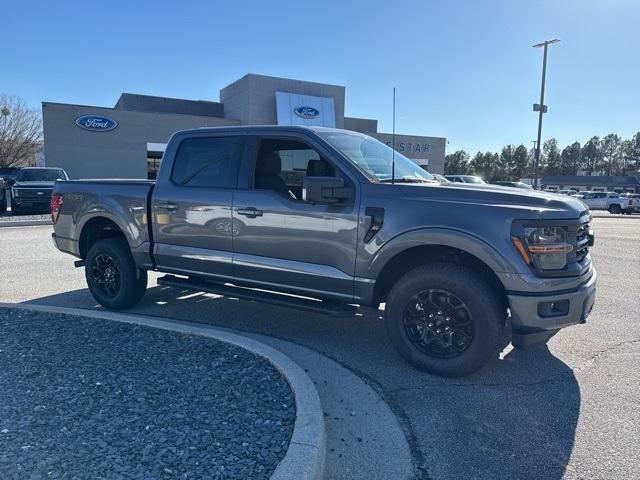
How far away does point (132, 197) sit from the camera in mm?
5449

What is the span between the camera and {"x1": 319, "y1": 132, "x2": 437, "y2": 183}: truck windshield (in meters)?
4.37

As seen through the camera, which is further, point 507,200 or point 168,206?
point 168,206

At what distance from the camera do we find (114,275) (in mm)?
5684

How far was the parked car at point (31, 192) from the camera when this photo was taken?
17047 millimetres

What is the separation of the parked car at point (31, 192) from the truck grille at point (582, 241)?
682 inches

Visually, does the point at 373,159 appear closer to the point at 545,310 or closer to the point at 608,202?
the point at 545,310

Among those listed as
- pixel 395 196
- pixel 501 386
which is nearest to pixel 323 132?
pixel 395 196

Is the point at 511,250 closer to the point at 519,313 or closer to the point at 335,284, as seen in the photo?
the point at 519,313

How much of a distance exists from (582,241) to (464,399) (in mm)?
1571

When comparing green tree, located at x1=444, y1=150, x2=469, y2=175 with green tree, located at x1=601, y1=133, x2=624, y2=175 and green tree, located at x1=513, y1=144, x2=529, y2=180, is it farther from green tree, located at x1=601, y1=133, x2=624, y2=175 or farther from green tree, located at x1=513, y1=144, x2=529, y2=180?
green tree, located at x1=601, y1=133, x2=624, y2=175

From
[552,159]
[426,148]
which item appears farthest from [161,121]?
[552,159]

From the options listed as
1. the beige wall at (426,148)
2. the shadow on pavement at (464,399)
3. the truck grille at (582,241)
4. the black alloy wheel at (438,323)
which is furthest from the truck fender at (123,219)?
the beige wall at (426,148)

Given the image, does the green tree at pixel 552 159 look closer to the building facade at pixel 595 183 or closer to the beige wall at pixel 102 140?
the building facade at pixel 595 183

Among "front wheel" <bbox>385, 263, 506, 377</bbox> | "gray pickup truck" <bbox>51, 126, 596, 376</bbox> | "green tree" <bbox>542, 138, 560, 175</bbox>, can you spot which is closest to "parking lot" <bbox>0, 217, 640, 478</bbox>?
"front wheel" <bbox>385, 263, 506, 377</bbox>
